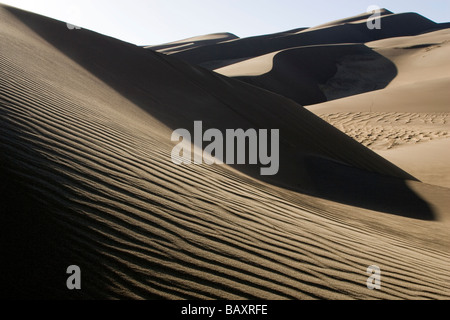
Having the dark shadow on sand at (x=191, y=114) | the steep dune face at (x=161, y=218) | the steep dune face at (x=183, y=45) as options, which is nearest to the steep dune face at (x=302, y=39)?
the steep dune face at (x=183, y=45)

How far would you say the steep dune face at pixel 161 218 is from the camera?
6.95 feet

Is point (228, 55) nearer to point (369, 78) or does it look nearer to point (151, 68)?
point (369, 78)

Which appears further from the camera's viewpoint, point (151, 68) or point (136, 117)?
point (151, 68)

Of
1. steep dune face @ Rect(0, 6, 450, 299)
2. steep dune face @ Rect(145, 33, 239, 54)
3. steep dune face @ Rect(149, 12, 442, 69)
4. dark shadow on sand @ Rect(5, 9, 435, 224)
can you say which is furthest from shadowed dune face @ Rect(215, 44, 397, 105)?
steep dune face @ Rect(0, 6, 450, 299)

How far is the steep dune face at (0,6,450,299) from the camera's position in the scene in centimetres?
212

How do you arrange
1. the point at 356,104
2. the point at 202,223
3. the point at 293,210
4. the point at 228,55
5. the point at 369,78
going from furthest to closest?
the point at 228,55 < the point at 369,78 < the point at 356,104 < the point at 293,210 < the point at 202,223

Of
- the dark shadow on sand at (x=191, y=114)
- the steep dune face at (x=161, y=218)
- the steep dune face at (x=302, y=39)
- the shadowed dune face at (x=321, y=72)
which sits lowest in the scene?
the steep dune face at (x=161, y=218)

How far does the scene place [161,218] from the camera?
2779 mm

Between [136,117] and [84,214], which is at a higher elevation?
[136,117]

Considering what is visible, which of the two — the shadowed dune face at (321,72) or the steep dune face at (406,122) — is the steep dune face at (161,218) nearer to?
the steep dune face at (406,122)

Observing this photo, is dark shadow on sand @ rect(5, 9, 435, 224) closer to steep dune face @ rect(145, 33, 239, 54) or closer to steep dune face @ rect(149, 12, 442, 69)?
steep dune face @ rect(149, 12, 442, 69)

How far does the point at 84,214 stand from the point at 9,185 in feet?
1.41

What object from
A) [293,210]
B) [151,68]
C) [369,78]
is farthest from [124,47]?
[369,78]
